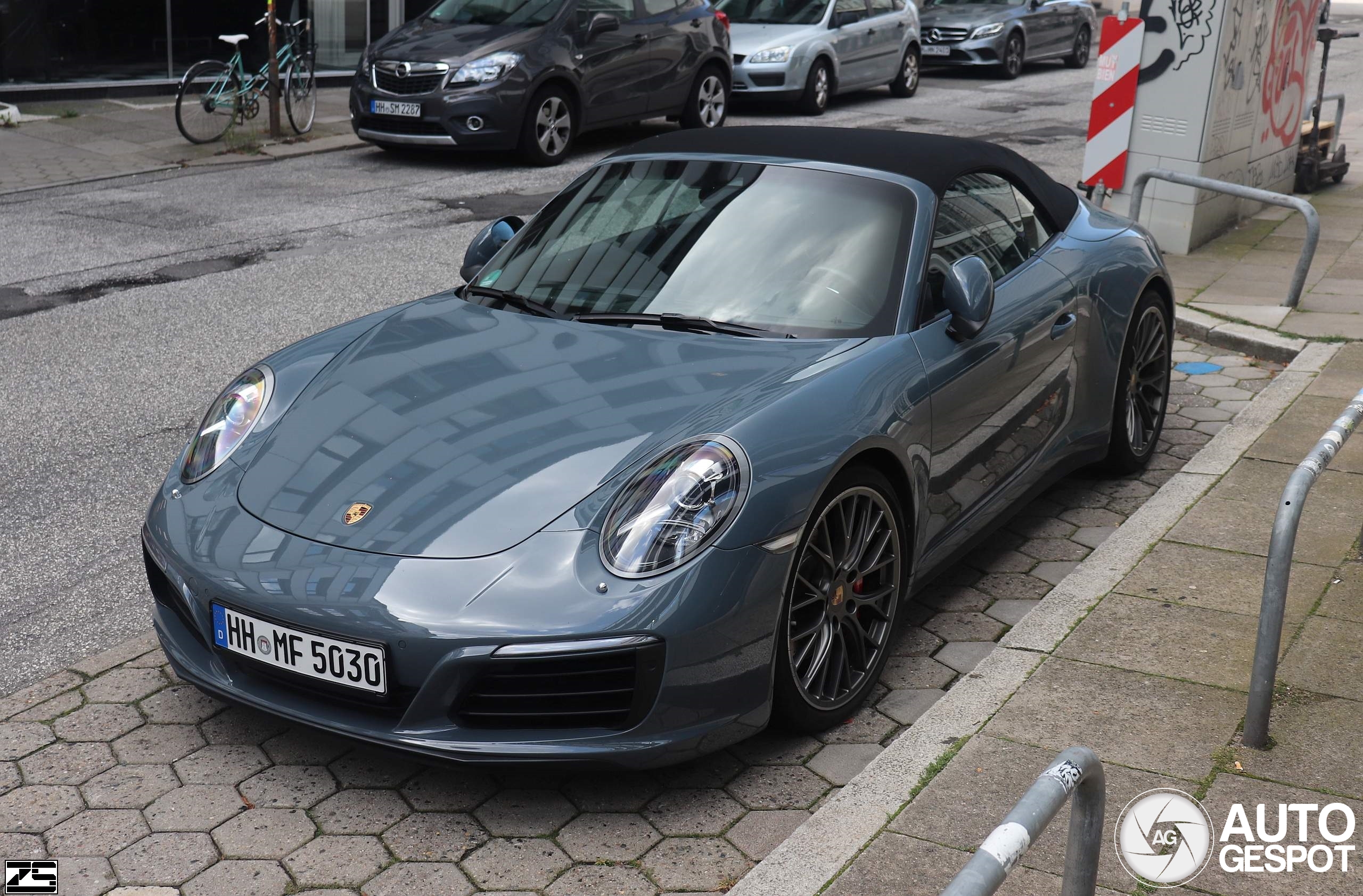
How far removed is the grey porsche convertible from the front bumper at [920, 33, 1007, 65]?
16.3 meters

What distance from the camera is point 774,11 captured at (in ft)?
57.5

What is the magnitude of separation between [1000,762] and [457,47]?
10492mm

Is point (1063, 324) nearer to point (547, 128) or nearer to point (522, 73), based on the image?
Answer: point (522, 73)

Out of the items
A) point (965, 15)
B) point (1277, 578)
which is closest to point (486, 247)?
point (1277, 578)

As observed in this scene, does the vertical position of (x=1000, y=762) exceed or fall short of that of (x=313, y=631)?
it falls short

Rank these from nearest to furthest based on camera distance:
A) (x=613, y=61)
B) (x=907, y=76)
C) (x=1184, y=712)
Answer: (x=1184, y=712), (x=613, y=61), (x=907, y=76)

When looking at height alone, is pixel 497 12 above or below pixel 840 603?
above

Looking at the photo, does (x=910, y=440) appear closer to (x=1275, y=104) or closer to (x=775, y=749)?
(x=775, y=749)

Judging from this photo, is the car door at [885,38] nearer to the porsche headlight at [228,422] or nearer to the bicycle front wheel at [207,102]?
the bicycle front wheel at [207,102]

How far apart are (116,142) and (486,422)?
11.1 meters

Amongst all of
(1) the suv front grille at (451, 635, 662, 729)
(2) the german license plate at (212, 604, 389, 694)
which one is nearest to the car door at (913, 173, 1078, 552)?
(1) the suv front grille at (451, 635, 662, 729)

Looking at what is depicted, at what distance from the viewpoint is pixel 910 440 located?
4.07 m

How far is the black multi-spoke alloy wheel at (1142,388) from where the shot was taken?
5.62 metres

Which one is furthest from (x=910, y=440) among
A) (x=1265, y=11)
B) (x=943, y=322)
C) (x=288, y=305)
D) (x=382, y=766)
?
(x=1265, y=11)
